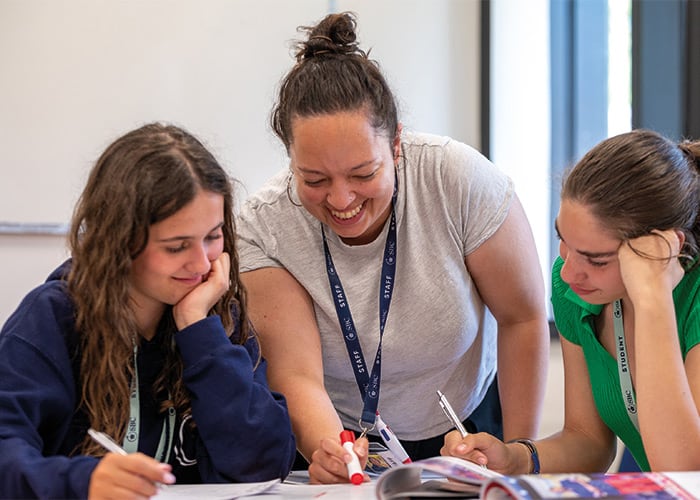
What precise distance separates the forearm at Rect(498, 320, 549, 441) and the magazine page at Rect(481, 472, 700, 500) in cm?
56

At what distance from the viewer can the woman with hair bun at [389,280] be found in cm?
158

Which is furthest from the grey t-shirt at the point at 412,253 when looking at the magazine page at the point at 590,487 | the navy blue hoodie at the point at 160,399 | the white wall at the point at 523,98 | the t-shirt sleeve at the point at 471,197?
the white wall at the point at 523,98

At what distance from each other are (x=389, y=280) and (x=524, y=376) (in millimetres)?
322

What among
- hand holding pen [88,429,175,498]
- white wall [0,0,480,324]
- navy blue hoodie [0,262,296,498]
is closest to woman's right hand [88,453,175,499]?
hand holding pen [88,429,175,498]

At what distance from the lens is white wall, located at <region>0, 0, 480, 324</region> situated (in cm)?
273

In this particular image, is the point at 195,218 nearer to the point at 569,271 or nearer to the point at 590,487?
the point at 569,271

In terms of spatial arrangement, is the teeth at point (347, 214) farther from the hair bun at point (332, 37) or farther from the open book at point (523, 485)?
the open book at point (523, 485)

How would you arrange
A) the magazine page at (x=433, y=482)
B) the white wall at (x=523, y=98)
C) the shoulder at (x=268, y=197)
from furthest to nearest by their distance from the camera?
the white wall at (x=523, y=98) < the shoulder at (x=268, y=197) < the magazine page at (x=433, y=482)

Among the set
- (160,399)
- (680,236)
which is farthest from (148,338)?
(680,236)

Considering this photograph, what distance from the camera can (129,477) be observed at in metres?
1.06

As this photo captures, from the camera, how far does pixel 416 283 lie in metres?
1.66

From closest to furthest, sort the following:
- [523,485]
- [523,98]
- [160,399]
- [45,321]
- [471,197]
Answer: [523,485], [45,321], [160,399], [471,197], [523,98]

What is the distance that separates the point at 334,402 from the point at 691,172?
0.77 meters

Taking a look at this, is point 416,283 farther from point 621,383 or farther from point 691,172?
point 691,172
